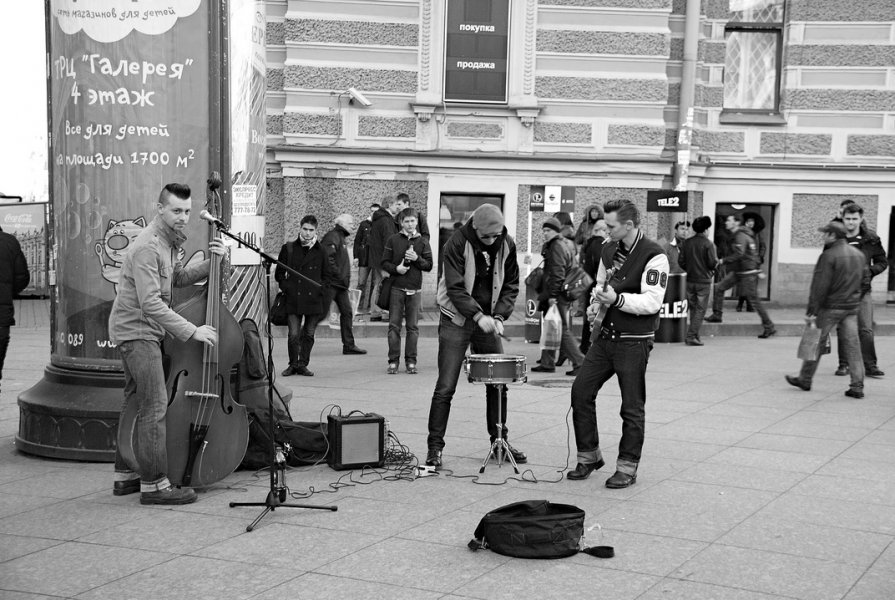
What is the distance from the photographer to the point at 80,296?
8070 mm

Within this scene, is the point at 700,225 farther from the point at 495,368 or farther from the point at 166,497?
the point at 166,497

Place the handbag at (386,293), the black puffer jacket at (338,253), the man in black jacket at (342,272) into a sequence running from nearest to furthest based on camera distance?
1. the handbag at (386,293)
2. the black puffer jacket at (338,253)
3. the man in black jacket at (342,272)

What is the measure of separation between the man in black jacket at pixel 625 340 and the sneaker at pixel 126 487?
279 centimetres

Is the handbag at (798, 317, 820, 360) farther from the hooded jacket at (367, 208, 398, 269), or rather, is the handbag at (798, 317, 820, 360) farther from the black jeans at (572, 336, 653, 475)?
the hooded jacket at (367, 208, 398, 269)

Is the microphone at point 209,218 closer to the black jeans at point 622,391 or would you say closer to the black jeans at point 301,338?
the black jeans at point 622,391

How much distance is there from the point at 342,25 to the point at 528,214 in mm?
4388

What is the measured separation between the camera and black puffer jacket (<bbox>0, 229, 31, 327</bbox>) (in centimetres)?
973

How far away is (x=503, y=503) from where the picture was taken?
22.1ft

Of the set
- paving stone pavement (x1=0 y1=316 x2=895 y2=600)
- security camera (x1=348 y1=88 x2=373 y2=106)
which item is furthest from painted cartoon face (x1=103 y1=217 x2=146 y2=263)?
security camera (x1=348 y1=88 x2=373 y2=106)

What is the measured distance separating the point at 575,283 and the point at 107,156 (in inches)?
242

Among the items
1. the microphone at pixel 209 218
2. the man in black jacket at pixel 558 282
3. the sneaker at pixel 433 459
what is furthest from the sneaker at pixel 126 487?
the man in black jacket at pixel 558 282

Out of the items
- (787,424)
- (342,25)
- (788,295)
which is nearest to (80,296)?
(787,424)

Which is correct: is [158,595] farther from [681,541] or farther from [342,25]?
[342,25]

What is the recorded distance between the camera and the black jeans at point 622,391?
7238mm
